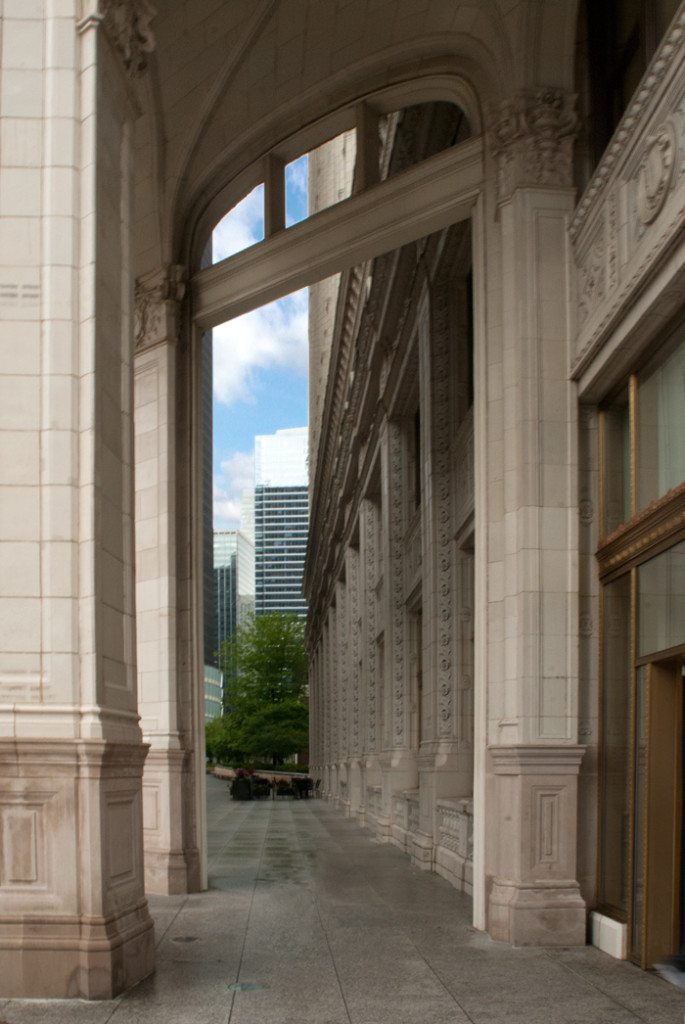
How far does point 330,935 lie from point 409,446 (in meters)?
16.5

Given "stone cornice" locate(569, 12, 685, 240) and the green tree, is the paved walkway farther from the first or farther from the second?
the green tree

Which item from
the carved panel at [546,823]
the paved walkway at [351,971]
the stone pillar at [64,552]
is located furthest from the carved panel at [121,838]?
the carved panel at [546,823]

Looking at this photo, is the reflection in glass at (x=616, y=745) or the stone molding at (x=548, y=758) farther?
the stone molding at (x=548, y=758)

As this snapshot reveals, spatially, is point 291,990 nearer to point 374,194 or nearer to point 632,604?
point 632,604

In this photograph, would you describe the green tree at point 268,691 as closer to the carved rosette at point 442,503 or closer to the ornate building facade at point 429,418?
the ornate building facade at point 429,418

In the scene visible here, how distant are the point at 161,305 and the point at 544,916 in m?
10.1

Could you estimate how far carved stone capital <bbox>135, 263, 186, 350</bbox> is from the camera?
16.5 m

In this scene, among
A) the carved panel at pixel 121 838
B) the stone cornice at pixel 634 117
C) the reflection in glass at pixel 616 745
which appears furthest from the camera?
the reflection in glass at pixel 616 745

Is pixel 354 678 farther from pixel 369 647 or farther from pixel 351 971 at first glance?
pixel 351 971

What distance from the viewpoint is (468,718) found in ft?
61.3

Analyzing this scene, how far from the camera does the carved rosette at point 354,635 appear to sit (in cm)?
3884

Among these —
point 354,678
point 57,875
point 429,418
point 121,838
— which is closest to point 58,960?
point 57,875

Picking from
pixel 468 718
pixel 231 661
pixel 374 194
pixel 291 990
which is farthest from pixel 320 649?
pixel 291 990

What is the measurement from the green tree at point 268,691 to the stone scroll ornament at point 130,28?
226 ft
